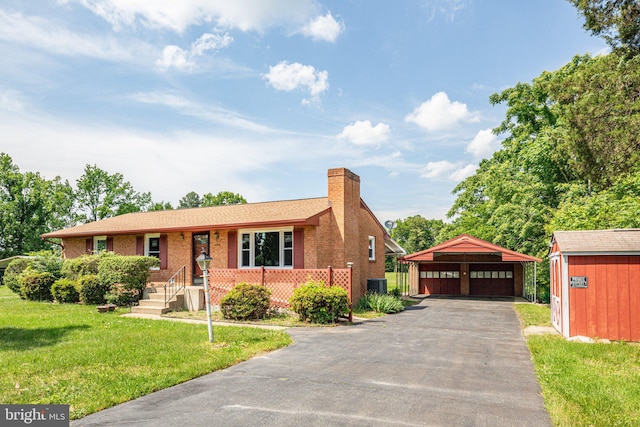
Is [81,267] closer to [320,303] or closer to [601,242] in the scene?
[320,303]

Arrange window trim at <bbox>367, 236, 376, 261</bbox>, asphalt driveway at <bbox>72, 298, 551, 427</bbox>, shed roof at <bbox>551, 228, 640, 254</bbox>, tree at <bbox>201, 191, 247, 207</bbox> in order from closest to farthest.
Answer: asphalt driveway at <bbox>72, 298, 551, 427</bbox> < shed roof at <bbox>551, 228, 640, 254</bbox> < window trim at <bbox>367, 236, 376, 261</bbox> < tree at <bbox>201, 191, 247, 207</bbox>

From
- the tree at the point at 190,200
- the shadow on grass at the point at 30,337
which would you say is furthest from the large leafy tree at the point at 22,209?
the tree at the point at 190,200

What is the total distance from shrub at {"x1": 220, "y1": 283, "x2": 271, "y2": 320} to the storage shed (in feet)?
28.3

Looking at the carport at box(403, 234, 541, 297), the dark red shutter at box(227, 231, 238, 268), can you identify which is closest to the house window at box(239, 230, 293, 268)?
the dark red shutter at box(227, 231, 238, 268)

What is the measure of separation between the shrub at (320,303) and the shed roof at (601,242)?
21.0 feet

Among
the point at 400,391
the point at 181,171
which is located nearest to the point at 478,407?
the point at 400,391

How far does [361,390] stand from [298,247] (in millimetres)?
10150

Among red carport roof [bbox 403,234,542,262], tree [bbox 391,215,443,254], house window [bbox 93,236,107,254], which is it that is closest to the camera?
house window [bbox 93,236,107,254]

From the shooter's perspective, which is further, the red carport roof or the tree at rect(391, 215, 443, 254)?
the tree at rect(391, 215, 443, 254)

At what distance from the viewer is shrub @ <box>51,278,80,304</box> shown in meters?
17.2

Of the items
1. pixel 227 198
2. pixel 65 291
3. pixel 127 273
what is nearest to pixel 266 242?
pixel 127 273

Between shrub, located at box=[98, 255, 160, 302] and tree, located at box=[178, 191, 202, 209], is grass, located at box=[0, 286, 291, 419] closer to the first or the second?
shrub, located at box=[98, 255, 160, 302]

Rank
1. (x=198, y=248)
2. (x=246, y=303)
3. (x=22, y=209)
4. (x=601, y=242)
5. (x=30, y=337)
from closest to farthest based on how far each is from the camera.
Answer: (x=30, y=337) → (x=601, y=242) → (x=246, y=303) → (x=198, y=248) → (x=22, y=209)

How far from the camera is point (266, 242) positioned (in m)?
17.0
